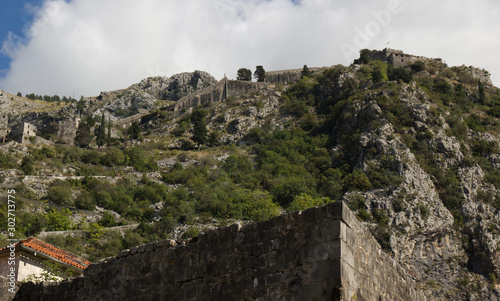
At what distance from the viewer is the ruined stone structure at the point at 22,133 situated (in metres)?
93.2

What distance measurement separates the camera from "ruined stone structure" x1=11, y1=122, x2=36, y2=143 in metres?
93.2

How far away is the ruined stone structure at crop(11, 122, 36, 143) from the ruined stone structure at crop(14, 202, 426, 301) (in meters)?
88.5

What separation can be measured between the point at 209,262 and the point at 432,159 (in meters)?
60.3

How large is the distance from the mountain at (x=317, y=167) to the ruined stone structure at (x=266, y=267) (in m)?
42.3

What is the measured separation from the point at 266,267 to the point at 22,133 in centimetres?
9264

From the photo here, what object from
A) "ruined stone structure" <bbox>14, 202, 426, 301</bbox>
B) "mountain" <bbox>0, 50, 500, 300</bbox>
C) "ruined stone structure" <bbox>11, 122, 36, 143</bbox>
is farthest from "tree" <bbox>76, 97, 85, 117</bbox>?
"ruined stone structure" <bbox>14, 202, 426, 301</bbox>

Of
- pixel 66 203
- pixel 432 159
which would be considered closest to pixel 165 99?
pixel 66 203

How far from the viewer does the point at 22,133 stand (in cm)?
9419

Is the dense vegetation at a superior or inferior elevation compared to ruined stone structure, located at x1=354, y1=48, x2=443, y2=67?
inferior

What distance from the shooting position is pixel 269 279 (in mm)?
8133

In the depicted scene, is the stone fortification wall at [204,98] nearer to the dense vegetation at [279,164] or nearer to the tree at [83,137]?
the dense vegetation at [279,164]

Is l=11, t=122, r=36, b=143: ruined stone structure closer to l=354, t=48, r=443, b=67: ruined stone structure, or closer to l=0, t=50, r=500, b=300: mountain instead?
l=0, t=50, r=500, b=300: mountain

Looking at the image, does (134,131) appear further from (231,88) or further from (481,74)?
(481,74)

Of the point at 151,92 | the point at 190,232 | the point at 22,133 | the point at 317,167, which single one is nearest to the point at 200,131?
the point at 317,167
